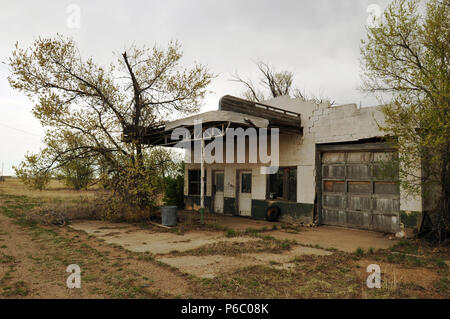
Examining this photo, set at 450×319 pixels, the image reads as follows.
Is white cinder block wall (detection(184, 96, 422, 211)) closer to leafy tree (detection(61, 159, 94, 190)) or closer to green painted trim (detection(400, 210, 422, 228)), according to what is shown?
green painted trim (detection(400, 210, 422, 228))

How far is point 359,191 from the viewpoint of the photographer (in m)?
10.5

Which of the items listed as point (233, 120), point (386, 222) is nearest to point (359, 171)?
point (386, 222)

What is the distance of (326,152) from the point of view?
1144 cm

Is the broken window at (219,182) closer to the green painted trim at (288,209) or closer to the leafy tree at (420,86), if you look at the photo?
the green painted trim at (288,209)

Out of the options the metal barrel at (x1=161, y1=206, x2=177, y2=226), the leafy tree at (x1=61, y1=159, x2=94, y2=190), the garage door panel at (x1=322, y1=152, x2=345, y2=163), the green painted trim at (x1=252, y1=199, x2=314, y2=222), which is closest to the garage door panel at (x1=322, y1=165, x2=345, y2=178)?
the garage door panel at (x1=322, y1=152, x2=345, y2=163)

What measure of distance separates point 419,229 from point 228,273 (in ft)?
21.6

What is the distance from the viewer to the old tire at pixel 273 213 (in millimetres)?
12367

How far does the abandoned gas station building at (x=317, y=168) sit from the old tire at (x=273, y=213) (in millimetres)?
64

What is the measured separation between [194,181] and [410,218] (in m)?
11.0

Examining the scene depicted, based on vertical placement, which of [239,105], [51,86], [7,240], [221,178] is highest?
[51,86]

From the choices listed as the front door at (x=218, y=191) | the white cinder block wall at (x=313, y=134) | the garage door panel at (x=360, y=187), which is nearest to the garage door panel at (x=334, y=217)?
the white cinder block wall at (x=313, y=134)

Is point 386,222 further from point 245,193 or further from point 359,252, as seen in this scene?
point 245,193
